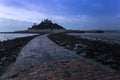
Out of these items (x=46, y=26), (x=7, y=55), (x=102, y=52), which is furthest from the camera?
(x=46, y=26)

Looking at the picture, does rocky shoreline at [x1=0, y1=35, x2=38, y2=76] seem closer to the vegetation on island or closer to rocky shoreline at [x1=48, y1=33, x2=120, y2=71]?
rocky shoreline at [x1=48, y1=33, x2=120, y2=71]

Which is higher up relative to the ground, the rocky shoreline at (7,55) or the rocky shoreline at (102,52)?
the rocky shoreline at (102,52)

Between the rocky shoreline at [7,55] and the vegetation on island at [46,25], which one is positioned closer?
the rocky shoreline at [7,55]

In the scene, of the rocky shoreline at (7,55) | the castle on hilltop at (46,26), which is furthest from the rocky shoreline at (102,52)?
the castle on hilltop at (46,26)

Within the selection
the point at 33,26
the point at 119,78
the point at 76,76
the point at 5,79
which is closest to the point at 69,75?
the point at 76,76

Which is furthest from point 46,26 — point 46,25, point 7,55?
point 7,55

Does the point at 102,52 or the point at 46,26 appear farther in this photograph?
the point at 46,26

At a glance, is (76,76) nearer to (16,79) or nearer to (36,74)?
(36,74)

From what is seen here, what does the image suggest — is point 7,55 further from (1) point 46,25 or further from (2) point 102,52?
(1) point 46,25

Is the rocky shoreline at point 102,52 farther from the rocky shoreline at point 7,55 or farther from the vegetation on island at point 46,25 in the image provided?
the vegetation on island at point 46,25

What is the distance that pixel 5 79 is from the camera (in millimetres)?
7605

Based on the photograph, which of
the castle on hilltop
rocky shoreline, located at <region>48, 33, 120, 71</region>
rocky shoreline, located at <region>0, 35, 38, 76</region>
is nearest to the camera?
rocky shoreline, located at <region>48, 33, 120, 71</region>

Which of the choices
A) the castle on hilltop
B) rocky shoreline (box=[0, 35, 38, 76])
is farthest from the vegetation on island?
rocky shoreline (box=[0, 35, 38, 76])

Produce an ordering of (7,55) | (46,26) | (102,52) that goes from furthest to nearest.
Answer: (46,26), (7,55), (102,52)
